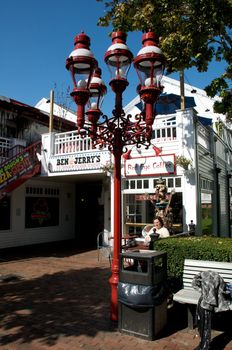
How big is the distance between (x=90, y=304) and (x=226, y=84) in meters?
5.74

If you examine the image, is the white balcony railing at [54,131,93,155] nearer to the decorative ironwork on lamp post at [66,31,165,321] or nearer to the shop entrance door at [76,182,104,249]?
the shop entrance door at [76,182,104,249]

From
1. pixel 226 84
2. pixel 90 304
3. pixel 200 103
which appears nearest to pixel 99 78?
pixel 226 84

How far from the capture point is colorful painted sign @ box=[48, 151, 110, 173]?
1240 cm

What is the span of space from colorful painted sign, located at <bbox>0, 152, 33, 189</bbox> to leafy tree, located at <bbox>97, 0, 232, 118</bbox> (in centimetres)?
664

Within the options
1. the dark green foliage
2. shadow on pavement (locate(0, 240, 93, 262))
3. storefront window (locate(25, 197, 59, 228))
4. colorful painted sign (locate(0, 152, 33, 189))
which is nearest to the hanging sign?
colorful painted sign (locate(0, 152, 33, 189))

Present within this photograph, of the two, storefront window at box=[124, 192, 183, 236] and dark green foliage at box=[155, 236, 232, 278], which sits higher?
storefront window at box=[124, 192, 183, 236]

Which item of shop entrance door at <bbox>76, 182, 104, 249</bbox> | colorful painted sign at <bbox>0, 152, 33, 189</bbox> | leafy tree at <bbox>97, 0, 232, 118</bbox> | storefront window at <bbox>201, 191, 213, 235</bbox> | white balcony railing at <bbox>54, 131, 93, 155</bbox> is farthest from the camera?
shop entrance door at <bbox>76, 182, 104, 249</bbox>

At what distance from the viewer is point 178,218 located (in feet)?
36.0

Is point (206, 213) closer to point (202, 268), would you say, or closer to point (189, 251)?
point (189, 251)

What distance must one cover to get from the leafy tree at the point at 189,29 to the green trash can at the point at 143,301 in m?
4.70

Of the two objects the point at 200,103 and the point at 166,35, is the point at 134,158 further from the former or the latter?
the point at 200,103

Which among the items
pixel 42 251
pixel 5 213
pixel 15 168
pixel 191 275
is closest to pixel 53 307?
pixel 191 275

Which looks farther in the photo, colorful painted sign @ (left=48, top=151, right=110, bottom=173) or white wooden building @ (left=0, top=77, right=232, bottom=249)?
colorful painted sign @ (left=48, top=151, right=110, bottom=173)

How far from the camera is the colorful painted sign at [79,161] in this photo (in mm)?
12398
